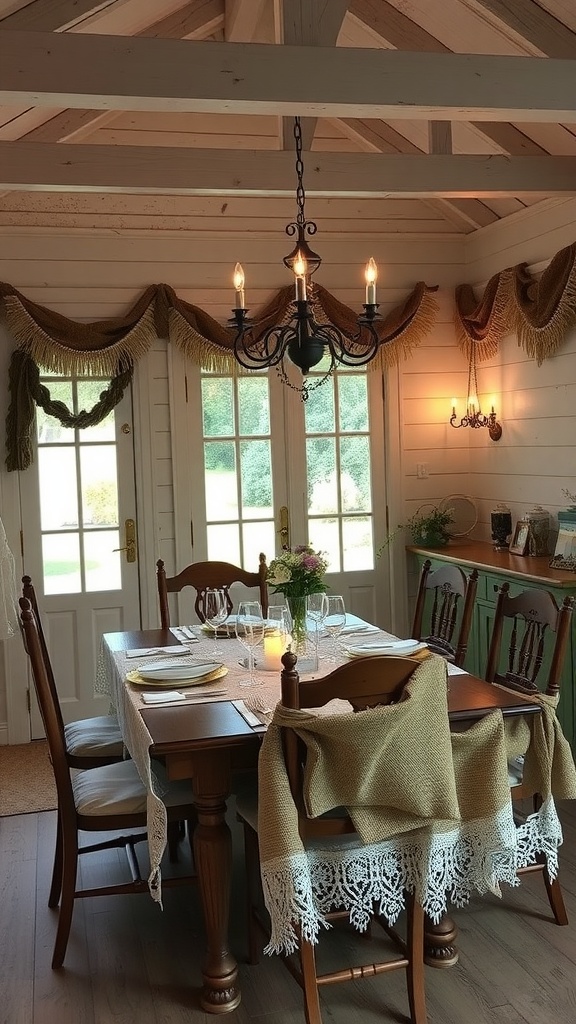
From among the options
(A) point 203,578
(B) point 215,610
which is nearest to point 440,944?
(B) point 215,610

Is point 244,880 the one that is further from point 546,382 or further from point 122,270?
point 122,270

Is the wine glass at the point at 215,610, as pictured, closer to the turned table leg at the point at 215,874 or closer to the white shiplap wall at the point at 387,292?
the turned table leg at the point at 215,874

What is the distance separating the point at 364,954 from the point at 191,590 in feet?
8.78

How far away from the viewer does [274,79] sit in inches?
117

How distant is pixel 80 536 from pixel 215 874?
2.85 meters

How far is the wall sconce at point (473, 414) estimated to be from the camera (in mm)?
5309

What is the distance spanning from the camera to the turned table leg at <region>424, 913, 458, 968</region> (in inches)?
108

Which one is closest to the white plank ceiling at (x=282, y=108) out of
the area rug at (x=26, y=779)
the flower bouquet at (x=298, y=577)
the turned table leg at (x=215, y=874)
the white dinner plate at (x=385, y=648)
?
the flower bouquet at (x=298, y=577)

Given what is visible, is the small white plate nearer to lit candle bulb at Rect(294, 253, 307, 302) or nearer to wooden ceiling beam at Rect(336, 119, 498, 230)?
lit candle bulb at Rect(294, 253, 307, 302)

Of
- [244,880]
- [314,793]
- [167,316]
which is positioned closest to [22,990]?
[244,880]

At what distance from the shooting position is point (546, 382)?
4.80 metres

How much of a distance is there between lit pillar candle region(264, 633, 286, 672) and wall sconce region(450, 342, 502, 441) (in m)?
2.49

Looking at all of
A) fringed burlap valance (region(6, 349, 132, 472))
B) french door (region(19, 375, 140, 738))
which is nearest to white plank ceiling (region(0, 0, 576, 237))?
fringed burlap valance (region(6, 349, 132, 472))

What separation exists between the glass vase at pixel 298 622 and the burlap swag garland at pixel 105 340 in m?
2.26
